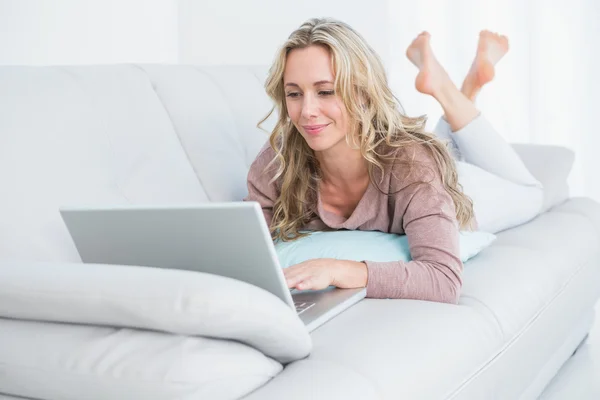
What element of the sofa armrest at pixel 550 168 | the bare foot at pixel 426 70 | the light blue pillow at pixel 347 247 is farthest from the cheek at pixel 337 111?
the sofa armrest at pixel 550 168

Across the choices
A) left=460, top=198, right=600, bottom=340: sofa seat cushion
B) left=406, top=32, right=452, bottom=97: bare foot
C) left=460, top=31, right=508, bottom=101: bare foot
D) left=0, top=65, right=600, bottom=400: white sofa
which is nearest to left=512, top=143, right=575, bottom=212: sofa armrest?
left=460, top=198, right=600, bottom=340: sofa seat cushion

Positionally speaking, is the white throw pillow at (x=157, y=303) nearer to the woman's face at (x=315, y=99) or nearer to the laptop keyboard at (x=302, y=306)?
the laptop keyboard at (x=302, y=306)

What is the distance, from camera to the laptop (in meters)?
1.28

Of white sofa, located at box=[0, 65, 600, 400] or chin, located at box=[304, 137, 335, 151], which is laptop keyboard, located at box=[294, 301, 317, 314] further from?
chin, located at box=[304, 137, 335, 151]

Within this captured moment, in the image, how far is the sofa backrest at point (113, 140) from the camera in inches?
63.6

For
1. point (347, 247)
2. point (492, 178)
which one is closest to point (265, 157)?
point (347, 247)

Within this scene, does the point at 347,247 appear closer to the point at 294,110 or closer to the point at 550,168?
the point at 294,110

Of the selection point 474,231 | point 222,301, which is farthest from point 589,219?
point 222,301

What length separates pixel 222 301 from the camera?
1090 millimetres

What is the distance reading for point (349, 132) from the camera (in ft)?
6.00

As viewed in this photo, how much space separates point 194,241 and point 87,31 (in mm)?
2905

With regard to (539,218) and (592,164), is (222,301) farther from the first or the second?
(592,164)

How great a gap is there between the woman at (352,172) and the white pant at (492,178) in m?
0.42

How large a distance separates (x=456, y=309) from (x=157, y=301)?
2.34 feet
